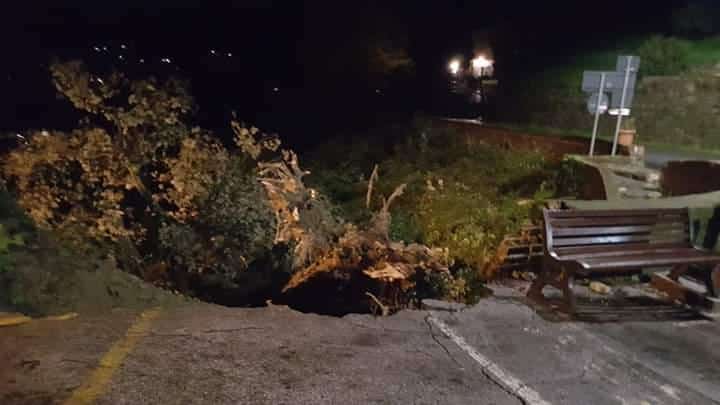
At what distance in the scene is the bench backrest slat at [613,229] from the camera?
191 inches

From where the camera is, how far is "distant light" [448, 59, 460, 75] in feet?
99.3

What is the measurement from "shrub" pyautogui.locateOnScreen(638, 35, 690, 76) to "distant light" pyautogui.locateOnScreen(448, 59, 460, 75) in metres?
12.0

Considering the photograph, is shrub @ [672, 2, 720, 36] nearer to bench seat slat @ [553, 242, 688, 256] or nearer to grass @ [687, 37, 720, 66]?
grass @ [687, 37, 720, 66]

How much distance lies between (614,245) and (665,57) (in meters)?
16.9

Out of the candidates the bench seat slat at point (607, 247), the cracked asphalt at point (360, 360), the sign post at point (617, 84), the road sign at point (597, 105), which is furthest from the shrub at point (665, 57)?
the cracked asphalt at point (360, 360)

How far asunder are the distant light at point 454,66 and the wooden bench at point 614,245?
1033 inches

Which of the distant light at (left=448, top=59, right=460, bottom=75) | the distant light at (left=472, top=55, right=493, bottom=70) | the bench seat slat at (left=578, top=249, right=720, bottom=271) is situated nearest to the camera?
the bench seat slat at (left=578, top=249, right=720, bottom=271)

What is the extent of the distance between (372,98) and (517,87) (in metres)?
6.41

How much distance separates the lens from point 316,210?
619 cm

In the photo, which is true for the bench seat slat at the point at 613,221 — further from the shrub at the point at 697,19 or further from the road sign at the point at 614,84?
the shrub at the point at 697,19

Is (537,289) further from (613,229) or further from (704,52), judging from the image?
(704,52)

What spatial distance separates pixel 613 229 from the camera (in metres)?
5.06

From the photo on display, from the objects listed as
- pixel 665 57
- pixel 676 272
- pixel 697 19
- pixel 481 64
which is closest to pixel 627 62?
pixel 676 272

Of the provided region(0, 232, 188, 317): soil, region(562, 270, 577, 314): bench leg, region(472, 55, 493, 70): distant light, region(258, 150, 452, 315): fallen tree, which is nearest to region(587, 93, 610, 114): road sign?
region(258, 150, 452, 315): fallen tree
